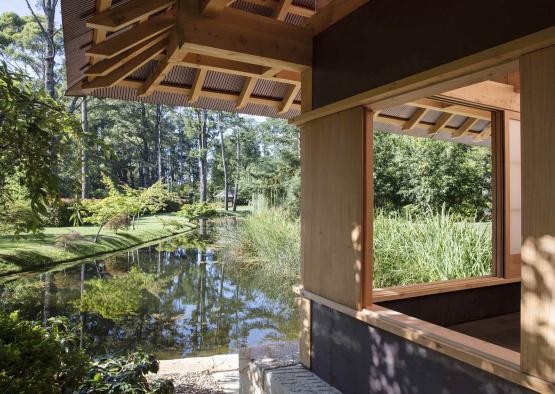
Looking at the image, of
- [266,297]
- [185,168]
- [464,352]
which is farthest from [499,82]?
[185,168]

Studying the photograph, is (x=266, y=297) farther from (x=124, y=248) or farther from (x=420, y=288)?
(x=124, y=248)

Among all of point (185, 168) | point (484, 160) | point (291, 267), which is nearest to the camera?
point (291, 267)

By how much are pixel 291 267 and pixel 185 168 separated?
Result: 26736 millimetres

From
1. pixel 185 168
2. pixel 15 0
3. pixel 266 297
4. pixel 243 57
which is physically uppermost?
pixel 15 0

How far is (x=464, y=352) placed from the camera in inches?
68.9

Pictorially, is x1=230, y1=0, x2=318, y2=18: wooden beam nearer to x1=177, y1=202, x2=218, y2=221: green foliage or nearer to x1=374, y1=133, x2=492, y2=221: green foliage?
x1=374, y1=133, x2=492, y2=221: green foliage

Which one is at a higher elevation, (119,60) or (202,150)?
(202,150)

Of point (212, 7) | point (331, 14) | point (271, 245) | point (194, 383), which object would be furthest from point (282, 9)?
point (271, 245)

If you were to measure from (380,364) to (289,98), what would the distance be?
2.46 metres

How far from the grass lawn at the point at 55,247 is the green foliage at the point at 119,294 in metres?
1.66

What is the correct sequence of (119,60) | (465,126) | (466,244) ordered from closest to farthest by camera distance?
(119,60) → (465,126) → (466,244)

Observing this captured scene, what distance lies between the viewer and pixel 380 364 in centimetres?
225

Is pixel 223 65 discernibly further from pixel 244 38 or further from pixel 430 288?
pixel 430 288

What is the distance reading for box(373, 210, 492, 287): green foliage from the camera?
18.1 ft
